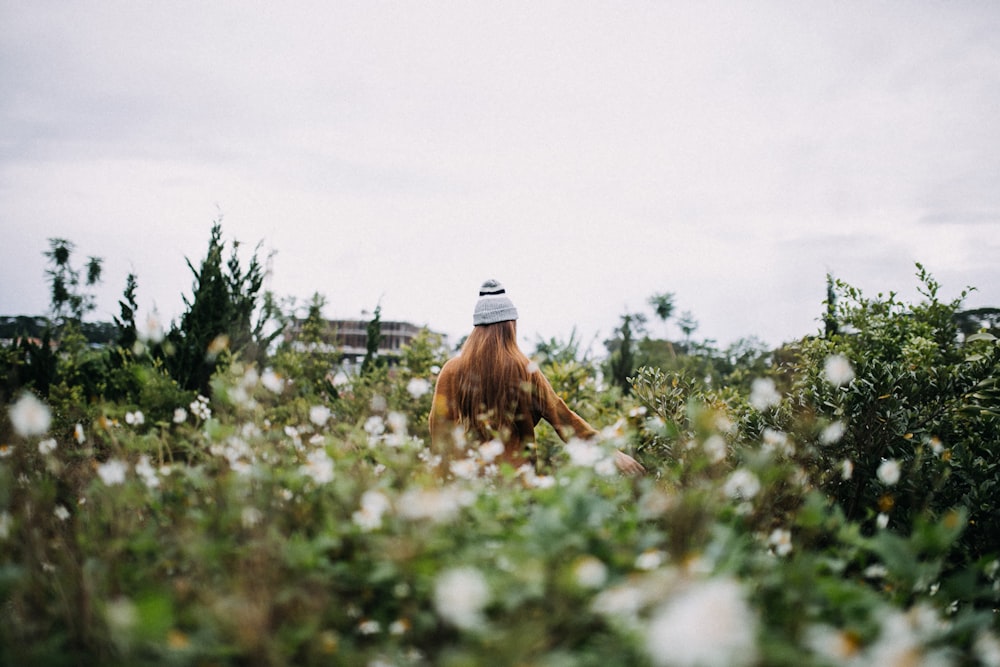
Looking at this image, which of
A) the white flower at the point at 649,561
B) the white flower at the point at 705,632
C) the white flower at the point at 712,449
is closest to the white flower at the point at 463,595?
the white flower at the point at 705,632

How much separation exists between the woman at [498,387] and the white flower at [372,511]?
5.13 feet

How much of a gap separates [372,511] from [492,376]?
6.00 ft

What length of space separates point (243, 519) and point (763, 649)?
52.6 inches

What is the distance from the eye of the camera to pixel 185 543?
4.83ft

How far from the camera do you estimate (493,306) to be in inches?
133

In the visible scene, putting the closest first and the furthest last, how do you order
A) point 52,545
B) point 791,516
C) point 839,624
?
1. point 839,624
2. point 52,545
3. point 791,516

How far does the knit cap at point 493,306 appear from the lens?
336cm

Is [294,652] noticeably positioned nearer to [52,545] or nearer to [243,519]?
[243,519]

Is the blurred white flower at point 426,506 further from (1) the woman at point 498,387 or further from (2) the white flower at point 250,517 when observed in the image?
(1) the woman at point 498,387

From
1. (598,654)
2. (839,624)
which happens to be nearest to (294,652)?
(598,654)

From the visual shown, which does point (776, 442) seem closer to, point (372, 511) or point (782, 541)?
point (782, 541)

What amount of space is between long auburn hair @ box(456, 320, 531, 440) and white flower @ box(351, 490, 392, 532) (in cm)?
163

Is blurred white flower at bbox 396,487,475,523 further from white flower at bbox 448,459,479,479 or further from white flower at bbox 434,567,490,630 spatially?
white flower at bbox 448,459,479,479

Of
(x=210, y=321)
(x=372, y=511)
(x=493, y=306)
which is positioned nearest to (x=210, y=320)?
(x=210, y=321)
